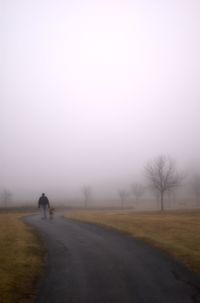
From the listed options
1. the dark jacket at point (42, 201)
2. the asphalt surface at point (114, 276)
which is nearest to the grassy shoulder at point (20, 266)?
the asphalt surface at point (114, 276)

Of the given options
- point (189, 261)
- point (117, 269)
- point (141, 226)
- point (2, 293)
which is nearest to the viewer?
point (2, 293)

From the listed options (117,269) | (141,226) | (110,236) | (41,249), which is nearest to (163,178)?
(141,226)

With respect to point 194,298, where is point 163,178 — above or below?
above

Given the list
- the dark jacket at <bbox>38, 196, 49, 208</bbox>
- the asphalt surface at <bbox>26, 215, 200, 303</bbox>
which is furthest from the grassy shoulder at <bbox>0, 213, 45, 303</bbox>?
the dark jacket at <bbox>38, 196, 49, 208</bbox>

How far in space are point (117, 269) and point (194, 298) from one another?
163 inches

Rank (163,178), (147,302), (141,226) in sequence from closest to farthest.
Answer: (147,302) < (141,226) < (163,178)

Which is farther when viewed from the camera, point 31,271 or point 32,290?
point 31,271

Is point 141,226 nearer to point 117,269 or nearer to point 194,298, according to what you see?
point 117,269

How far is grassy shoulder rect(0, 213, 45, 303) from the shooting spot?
37.0ft

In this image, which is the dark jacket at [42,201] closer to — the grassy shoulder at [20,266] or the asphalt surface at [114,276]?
the grassy shoulder at [20,266]

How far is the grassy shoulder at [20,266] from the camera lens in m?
11.3

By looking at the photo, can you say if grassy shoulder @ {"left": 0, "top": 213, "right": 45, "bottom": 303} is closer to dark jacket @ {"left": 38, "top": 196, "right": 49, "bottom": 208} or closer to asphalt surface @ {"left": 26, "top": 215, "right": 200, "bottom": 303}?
asphalt surface @ {"left": 26, "top": 215, "right": 200, "bottom": 303}

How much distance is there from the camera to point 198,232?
83.7ft

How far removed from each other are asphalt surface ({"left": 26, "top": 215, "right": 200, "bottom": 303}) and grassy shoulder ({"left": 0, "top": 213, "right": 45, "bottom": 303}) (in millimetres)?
447
